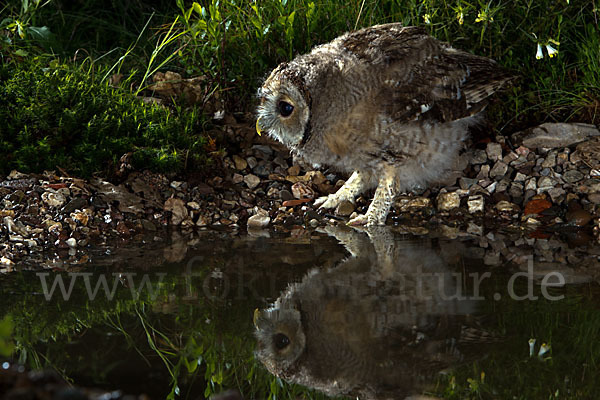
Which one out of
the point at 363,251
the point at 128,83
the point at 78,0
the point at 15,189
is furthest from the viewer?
the point at 78,0

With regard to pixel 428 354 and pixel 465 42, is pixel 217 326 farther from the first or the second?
pixel 465 42

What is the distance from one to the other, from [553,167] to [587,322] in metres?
2.16

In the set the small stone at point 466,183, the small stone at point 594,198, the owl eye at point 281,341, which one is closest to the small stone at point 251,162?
the small stone at point 466,183

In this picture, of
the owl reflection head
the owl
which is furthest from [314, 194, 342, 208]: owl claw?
the owl reflection head

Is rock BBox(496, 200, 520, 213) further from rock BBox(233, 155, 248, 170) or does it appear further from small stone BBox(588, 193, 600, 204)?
rock BBox(233, 155, 248, 170)

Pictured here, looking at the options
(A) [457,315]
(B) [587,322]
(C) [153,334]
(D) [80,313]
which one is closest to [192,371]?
(C) [153,334]

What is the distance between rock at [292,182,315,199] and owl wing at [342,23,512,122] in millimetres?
957

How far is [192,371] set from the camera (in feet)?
8.51

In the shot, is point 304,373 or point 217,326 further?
point 217,326

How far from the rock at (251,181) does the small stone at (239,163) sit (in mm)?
133

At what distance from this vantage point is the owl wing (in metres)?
4.36

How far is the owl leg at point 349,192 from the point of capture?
4855 millimetres

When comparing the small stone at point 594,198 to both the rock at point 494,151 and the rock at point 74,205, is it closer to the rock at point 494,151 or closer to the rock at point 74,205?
the rock at point 494,151

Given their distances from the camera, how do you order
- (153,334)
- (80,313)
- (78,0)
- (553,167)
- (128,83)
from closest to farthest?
(153,334) < (80,313) < (553,167) < (128,83) < (78,0)
